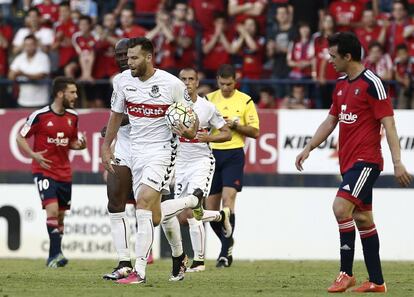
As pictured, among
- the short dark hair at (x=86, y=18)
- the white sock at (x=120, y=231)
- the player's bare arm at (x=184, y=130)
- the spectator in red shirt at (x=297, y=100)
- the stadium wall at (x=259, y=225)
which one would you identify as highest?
the short dark hair at (x=86, y=18)

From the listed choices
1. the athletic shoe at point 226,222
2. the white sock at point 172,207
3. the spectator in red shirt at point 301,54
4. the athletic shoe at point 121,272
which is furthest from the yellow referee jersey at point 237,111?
the spectator in red shirt at point 301,54

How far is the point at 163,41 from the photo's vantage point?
21.1 metres

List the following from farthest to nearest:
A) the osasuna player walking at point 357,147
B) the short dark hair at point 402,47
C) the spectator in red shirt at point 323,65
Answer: the spectator in red shirt at point 323,65 < the short dark hair at point 402,47 < the osasuna player walking at point 357,147

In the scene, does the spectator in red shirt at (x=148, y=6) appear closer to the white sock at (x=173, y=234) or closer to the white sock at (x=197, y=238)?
the white sock at (x=197, y=238)

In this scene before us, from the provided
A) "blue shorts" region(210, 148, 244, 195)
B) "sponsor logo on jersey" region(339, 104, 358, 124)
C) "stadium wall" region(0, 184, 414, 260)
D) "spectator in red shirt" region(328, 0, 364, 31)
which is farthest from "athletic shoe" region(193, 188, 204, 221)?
"spectator in red shirt" region(328, 0, 364, 31)

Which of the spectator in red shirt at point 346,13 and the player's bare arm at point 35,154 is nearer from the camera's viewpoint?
the player's bare arm at point 35,154

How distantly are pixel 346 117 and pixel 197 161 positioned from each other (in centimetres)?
360

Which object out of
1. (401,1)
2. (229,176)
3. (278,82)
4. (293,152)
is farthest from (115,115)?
(401,1)

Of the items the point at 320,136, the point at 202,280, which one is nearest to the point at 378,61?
the point at 202,280

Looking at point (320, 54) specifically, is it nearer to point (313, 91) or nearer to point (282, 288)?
point (313, 91)

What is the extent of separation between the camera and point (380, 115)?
34.1ft

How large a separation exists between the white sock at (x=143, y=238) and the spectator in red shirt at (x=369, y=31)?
10095mm

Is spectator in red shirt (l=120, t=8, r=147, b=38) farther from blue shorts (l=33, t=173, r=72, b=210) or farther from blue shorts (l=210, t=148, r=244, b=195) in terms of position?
blue shorts (l=210, t=148, r=244, b=195)

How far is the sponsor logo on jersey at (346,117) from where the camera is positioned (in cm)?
1059
